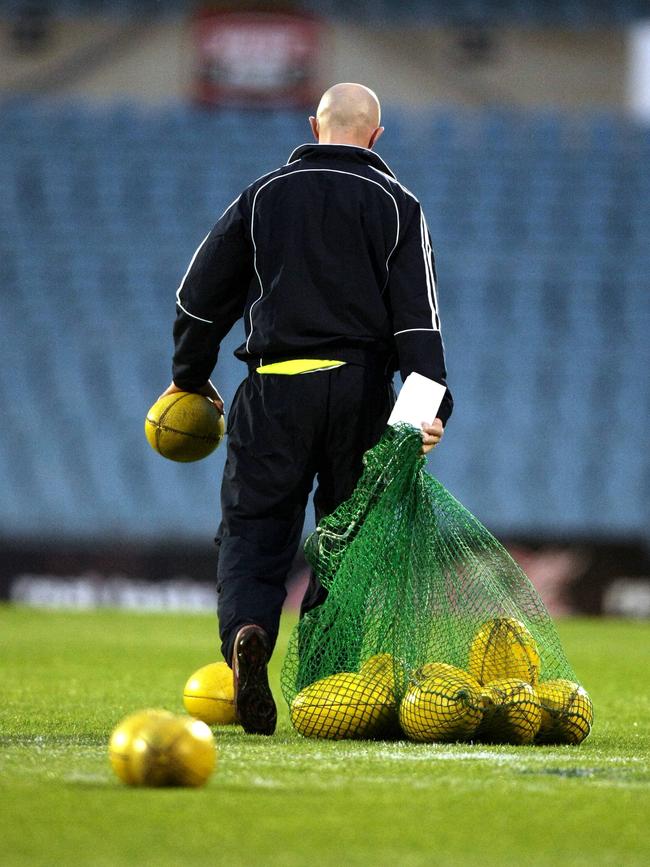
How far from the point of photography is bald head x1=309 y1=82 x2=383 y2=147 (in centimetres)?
477

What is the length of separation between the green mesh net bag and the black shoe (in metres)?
0.13

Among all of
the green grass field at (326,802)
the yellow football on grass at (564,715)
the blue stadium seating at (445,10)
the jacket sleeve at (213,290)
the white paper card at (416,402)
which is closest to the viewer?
the green grass field at (326,802)

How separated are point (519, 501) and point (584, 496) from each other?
0.59 metres

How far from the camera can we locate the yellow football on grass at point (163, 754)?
3.15 m

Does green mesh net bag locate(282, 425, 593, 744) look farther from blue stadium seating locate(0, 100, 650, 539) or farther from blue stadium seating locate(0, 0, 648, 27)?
blue stadium seating locate(0, 0, 648, 27)

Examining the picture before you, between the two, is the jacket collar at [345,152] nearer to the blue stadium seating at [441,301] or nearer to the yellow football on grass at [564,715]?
the yellow football on grass at [564,715]

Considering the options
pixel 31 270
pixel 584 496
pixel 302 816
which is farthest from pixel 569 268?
pixel 302 816

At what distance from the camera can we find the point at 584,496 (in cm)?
1348

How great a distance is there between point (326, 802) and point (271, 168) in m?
13.1

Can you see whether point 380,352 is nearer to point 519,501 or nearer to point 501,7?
point 519,501

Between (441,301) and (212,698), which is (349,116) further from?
(441,301)

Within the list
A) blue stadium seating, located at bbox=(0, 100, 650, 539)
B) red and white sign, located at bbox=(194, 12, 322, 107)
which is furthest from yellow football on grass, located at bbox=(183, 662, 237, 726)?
red and white sign, located at bbox=(194, 12, 322, 107)

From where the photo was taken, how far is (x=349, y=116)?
188 inches

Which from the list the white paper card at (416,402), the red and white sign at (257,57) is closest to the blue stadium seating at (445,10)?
the red and white sign at (257,57)
